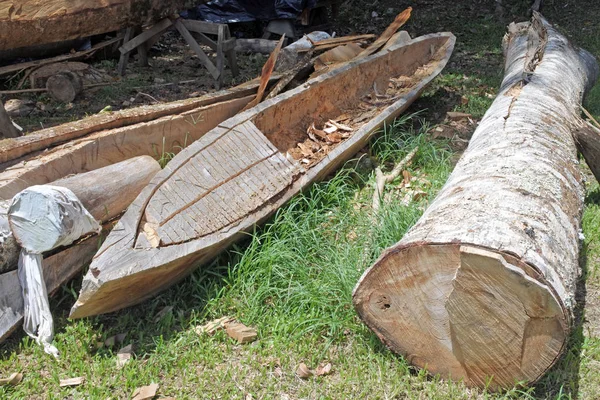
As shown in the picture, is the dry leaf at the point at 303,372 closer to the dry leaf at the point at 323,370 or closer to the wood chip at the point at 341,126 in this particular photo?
the dry leaf at the point at 323,370

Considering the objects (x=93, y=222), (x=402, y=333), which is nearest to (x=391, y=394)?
(x=402, y=333)

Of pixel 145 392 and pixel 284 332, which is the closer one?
pixel 145 392

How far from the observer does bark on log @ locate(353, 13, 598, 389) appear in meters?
2.47

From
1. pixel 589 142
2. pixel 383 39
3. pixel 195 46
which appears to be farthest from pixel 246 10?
pixel 589 142

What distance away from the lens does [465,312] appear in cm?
262

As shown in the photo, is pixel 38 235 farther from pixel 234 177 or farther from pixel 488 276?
pixel 488 276

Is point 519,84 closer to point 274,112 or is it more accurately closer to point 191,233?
point 274,112

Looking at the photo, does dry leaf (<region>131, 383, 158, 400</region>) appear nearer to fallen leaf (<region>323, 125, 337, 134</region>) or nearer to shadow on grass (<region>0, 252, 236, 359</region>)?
shadow on grass (<region>0, 252, 236, 359</region>)

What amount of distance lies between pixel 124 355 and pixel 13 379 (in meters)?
0.50

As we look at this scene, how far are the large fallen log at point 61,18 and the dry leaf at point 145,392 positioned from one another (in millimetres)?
3366

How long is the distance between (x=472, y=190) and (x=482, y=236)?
20.1 inches

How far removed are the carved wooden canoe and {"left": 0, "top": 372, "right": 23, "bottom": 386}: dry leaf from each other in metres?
0.39

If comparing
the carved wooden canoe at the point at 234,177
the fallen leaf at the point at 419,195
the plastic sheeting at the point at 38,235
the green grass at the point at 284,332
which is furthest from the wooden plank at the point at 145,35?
the plastic sheeting at the point at 38,235

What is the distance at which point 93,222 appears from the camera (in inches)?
129
